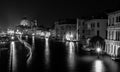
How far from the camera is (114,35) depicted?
3466 cm

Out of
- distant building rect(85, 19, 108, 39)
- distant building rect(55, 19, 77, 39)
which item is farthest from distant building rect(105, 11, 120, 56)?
distant building rect(55, 19, 77, 39)

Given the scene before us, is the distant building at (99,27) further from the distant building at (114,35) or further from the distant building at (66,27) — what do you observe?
the distant building at (66,27)

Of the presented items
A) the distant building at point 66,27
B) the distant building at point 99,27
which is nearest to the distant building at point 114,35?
the distant building at point 99,27

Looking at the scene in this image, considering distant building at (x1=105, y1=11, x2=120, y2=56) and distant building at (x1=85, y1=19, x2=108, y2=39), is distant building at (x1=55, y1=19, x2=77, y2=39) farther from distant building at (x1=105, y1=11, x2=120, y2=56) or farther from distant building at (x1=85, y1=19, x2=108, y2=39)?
distant building at (x1=105, y1=11, x2=120, y2=56)

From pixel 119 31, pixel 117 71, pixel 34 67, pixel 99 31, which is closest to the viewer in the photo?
pixel 117 71

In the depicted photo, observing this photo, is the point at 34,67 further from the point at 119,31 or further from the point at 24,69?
the point at 119,31

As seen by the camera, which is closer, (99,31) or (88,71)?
(88,71)

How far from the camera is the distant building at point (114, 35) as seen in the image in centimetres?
3287

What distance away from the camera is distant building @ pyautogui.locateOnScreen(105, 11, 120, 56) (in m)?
32.9

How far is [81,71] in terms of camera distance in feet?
76.2

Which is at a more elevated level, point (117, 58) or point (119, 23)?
point (119, 23)

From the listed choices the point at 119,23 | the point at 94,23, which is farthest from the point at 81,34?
the point at 119,23

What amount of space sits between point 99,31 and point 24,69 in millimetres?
31800

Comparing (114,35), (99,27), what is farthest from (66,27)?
(114,35)
